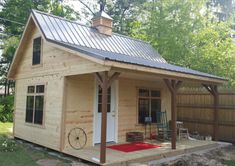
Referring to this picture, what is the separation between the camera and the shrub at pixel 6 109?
46.8ft

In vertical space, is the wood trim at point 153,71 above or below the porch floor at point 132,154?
above

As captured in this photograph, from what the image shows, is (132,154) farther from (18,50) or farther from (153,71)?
(18,50)

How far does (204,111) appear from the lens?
10.1 m

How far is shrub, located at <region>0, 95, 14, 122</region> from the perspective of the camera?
46.8 ft

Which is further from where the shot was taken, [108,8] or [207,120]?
[108,8]

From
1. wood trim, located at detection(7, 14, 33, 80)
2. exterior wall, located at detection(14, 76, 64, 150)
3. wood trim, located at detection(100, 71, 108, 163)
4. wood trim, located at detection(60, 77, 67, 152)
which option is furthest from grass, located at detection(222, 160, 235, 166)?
wood trim, located at detection(7, 14, 33, 80)

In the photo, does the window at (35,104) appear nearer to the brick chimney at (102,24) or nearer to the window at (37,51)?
the window at (37,51)

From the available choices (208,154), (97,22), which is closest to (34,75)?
(97,22)

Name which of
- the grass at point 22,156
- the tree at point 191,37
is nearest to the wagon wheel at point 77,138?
the grass at point 22,156

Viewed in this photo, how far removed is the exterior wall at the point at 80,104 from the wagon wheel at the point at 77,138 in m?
0.09

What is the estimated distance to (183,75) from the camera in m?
7.49

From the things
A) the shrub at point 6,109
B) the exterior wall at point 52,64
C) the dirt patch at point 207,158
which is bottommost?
the dirt patch at point 207,158

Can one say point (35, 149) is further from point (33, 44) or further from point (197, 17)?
point (197, 17)

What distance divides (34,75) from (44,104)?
4.16 feet
